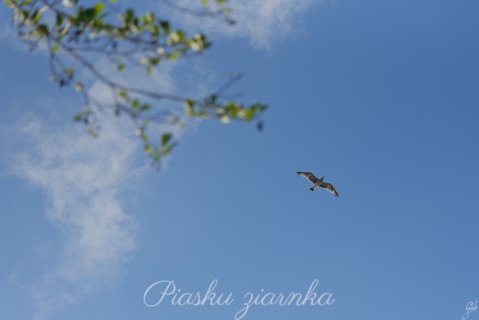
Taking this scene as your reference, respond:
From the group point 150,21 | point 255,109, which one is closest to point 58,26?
point 150,21

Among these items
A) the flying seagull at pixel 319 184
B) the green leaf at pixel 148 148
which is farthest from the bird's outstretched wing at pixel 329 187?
the green leaf at pixel 148 148

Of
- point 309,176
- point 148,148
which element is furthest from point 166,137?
point 309,176

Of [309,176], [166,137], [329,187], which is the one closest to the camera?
[166,137]

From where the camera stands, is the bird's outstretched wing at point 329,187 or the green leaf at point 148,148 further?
the bird's outstretched wing at point 329,187

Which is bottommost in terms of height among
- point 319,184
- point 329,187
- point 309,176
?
point 309,176

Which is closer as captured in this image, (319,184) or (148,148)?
(148,148)

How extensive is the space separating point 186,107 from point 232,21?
120 cm

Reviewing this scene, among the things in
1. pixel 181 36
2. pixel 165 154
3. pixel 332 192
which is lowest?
pixel 165 154

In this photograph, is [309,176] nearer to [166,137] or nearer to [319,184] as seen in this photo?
[319,184]

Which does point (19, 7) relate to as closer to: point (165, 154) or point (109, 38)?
point (109, 38)

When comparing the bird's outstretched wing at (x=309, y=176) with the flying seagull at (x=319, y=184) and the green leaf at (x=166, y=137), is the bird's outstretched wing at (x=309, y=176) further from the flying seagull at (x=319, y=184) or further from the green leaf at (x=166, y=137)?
the green leaf at (x=166, y=137)

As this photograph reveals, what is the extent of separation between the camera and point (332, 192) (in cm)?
2778

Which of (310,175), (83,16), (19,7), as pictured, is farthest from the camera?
(310,175)

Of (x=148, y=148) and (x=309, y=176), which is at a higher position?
(x=309, y=176)
